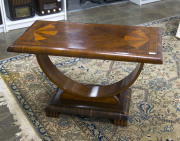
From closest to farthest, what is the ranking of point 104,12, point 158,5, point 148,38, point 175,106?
point 148,38 → point 175,106 → point 104,12 → point 158,5

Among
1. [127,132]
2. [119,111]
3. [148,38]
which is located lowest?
[127,132]

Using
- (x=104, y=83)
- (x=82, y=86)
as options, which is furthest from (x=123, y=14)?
(x=82, y=86)

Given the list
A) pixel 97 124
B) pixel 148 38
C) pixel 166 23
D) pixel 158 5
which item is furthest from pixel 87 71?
pixel 158 5

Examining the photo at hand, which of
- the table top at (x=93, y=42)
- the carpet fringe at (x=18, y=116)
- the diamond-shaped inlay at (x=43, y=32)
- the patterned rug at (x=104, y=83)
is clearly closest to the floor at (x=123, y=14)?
the patterned rug at (x=104, y=83)

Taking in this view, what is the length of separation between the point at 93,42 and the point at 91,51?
0.50ft

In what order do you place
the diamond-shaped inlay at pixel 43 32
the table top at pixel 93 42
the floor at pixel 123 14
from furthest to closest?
the floor at pixel 123 14 → the diamond-shaped inlay at pixel 43 32 → the table top at pixel 93 42

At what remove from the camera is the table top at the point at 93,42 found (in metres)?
1.77

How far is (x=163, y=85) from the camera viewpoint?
2.62 meters

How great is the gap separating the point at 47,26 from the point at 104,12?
2.55 meters

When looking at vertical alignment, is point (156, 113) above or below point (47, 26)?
below

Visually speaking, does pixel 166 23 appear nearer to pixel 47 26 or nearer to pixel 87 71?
pixel 87 71

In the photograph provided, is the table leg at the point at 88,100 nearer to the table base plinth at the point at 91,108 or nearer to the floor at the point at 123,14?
the table base plinth at the point at 91,108

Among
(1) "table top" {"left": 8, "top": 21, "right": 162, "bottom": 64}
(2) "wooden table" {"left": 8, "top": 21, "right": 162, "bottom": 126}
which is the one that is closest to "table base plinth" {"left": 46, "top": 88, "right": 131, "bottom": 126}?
(2) "wooden table" {"left": 8, "top": 21, "right": 162, "bottom": 126}

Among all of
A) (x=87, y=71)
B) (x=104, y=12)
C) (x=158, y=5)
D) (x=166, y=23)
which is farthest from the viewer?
(x=158, y=5)
